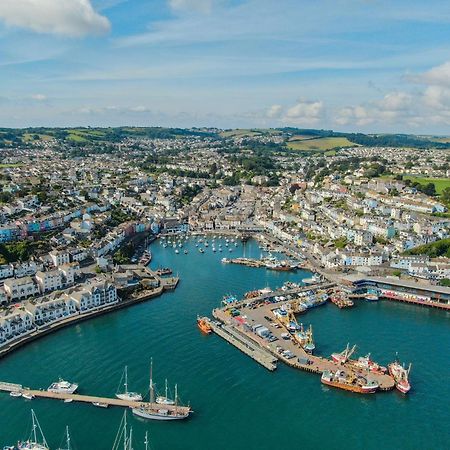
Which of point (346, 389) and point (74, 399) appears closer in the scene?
point (74, 399)

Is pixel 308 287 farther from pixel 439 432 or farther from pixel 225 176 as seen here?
pixel 225 176

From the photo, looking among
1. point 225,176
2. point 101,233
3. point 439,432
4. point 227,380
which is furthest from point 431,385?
point 225,176

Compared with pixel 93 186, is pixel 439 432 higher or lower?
lower

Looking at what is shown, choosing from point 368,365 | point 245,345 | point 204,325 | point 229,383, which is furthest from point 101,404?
point 368,365

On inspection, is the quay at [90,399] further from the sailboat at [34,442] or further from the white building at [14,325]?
the white building at [14,325]

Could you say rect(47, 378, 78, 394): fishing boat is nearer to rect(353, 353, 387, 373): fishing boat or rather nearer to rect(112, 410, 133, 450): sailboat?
rect(112, 410, 133, 450): sailboat

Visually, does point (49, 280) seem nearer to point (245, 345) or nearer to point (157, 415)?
point (245, 345)
